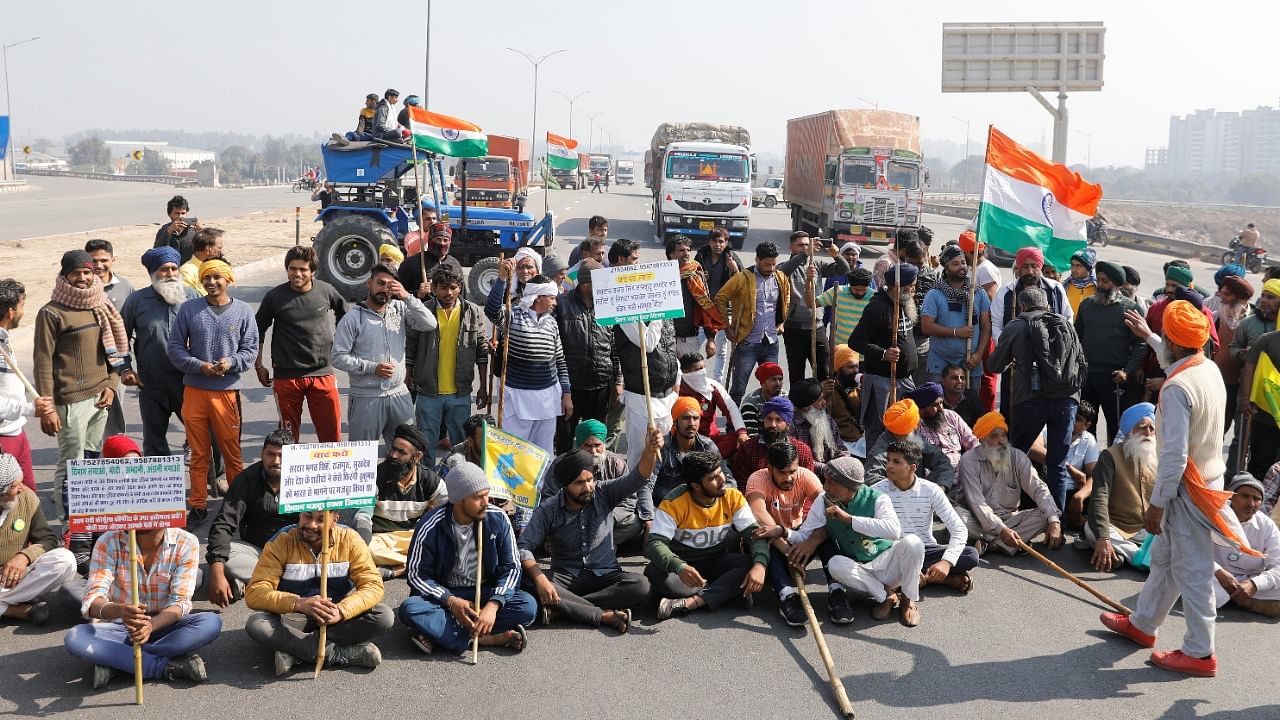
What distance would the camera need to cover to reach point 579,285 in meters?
8.80

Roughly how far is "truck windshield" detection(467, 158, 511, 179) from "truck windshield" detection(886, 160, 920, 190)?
10.9 m

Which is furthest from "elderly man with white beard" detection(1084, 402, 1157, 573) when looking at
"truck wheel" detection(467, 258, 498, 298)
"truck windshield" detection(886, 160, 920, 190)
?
"truck windshield" detection(886, 160, 920, 190)

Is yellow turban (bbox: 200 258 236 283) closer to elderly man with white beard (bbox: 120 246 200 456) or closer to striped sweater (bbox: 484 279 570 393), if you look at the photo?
elderly man with white beard (bbox: 120 246 200 456)

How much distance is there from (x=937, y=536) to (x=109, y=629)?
511 centimetres

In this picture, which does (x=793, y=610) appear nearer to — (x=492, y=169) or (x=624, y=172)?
(x=492, y=169)

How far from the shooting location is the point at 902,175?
2969 centimetres

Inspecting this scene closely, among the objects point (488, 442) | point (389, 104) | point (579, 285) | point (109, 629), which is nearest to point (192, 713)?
point (109, 629)

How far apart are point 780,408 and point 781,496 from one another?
0.81 meters

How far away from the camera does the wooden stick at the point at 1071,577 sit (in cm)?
667

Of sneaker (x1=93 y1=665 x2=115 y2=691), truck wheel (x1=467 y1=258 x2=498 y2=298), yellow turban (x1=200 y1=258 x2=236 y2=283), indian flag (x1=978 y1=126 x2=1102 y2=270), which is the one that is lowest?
sneaker (x1=93 y1=665 x2=115 y2=691)

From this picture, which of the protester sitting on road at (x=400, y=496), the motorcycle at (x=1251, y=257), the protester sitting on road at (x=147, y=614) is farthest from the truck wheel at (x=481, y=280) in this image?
the motorcycle at (x=1251, y=257)

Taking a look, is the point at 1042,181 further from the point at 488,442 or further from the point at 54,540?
the point at 54,540

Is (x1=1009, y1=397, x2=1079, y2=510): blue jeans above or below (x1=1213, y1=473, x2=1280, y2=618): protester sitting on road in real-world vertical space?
above

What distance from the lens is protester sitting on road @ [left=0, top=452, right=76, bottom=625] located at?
6.16m
